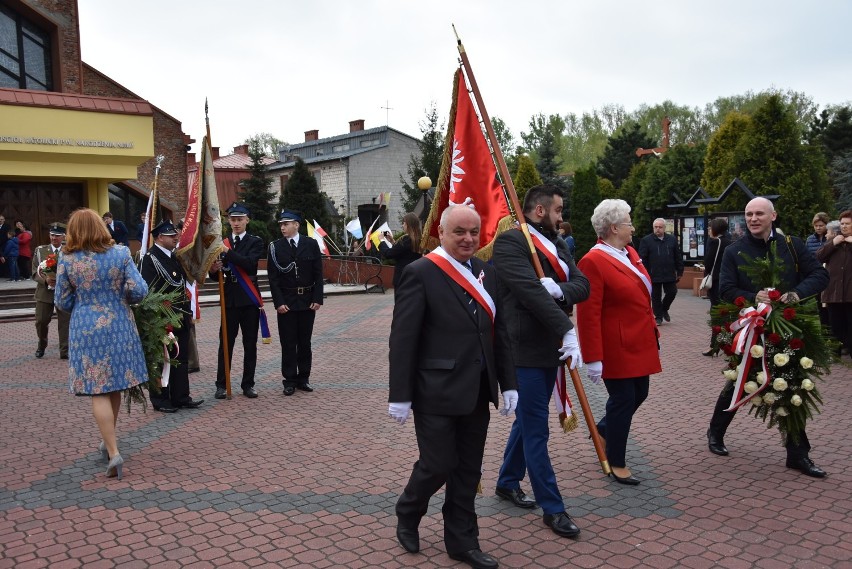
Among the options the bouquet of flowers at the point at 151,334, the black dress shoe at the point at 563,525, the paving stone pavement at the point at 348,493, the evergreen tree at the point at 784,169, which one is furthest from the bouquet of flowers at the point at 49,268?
the evergreen tree at the point at 784,169

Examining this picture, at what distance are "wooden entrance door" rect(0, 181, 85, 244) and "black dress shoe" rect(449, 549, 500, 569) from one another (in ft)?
67.3

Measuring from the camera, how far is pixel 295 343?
27.8ft

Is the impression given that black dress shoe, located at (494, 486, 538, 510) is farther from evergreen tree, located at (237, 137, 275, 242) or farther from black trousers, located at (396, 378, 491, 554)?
evergreen tree, located at (237, 137, 275, 242)

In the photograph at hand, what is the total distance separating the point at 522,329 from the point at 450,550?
1.31m

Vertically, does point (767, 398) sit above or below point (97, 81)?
below

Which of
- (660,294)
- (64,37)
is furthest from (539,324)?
(64,37)

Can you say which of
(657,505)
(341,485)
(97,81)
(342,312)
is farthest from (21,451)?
(97,81)

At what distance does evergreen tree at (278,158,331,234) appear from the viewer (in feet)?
113

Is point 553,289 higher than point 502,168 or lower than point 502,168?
lower

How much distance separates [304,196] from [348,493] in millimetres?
30571

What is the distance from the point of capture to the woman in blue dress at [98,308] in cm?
529

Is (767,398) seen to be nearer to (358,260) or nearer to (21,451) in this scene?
(21,451)

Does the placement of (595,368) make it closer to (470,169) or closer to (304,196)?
(470,169)

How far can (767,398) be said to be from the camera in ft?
16.8
